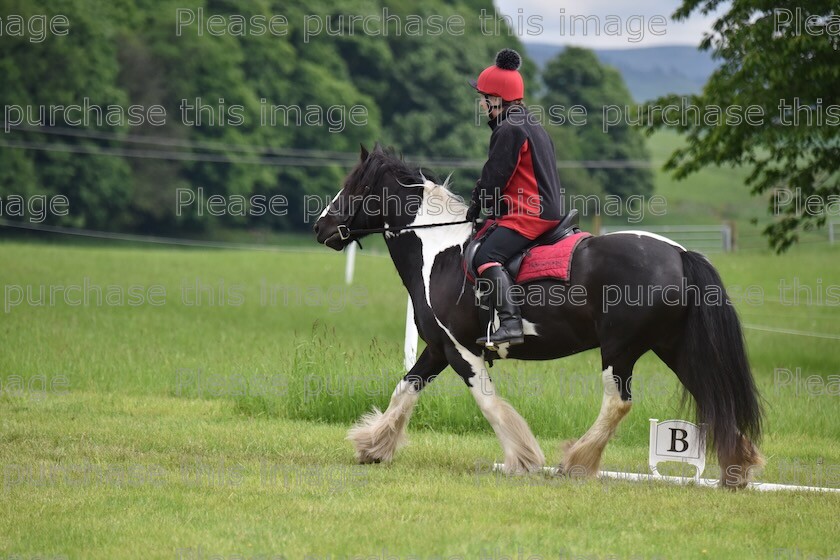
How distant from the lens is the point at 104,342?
15.9 meters

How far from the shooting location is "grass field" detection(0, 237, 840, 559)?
20.7 feet

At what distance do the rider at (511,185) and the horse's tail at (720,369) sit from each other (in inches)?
46.9

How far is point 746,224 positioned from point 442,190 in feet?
196

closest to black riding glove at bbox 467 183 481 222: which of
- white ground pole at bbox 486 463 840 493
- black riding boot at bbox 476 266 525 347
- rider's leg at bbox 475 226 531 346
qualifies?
rider's leg at bbox 475 226 531 346

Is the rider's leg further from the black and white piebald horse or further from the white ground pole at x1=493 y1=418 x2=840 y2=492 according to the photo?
the white ground pole at x1=493 y1=418 x2=840 y2=492

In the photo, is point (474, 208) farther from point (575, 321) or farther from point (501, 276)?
point (575, 321)

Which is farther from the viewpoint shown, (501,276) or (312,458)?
(312,458)

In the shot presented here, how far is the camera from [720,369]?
7.67m

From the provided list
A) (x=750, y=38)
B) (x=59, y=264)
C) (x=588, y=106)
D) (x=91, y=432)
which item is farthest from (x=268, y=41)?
(x=91, y=432)

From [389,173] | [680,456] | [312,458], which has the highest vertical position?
[389,173]

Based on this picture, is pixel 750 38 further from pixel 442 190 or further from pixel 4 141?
pixel 4 141

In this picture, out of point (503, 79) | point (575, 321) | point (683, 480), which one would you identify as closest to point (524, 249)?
point (575, 321)

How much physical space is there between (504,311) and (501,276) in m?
0.25

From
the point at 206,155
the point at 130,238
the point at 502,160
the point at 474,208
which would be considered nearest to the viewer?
the point at 502,160
